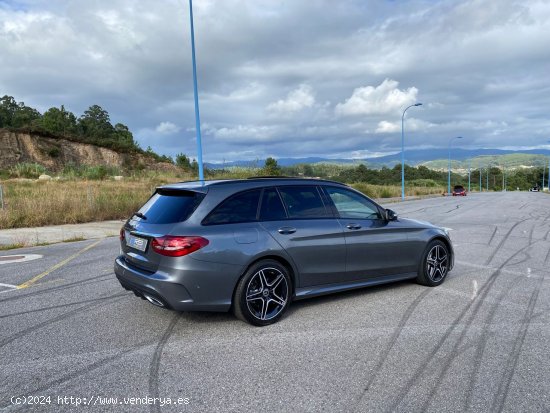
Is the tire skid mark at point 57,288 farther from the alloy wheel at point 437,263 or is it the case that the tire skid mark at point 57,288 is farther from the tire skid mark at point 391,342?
the alloy wheel at point 437,263

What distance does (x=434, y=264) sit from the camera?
20.3 feet

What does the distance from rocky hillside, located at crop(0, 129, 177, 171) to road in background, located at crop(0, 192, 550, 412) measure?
48993 millimetres

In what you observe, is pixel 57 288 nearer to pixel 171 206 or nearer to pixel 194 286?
pixel 171 206

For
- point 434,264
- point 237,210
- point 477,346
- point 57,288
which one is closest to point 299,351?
point 237,210

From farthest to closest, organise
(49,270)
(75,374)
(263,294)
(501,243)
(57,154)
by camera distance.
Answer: (57,154) < (501,243) < (49,270) < (263,294) < (75,374)

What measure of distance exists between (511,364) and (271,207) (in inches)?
106

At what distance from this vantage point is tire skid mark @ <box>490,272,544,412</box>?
10.2ft

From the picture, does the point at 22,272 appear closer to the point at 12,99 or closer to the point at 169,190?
the point at 169,190

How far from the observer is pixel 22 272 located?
24.3 feet

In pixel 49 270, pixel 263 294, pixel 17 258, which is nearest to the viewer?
pixel 263 294

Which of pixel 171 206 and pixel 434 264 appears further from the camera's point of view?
pixel 434 264

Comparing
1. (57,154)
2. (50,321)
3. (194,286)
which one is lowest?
(50,321)

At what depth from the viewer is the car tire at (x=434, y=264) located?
238 inches

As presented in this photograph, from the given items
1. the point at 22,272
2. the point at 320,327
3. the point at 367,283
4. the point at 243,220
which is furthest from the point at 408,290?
the point at 22,272
